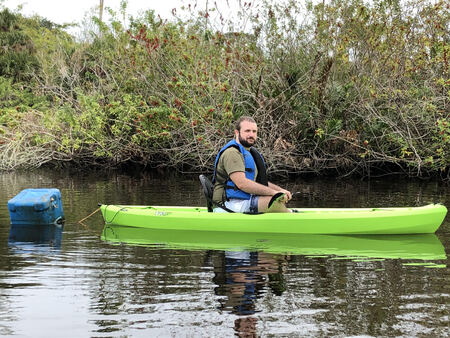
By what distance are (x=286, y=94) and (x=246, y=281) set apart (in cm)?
962

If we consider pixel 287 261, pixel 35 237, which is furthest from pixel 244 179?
pixel 35 237

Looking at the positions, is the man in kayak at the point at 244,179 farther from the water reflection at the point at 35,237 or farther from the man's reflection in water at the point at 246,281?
the water reflection at the point at 35,237

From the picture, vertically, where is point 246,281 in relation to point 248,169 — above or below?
below

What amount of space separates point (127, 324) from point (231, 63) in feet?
35.7

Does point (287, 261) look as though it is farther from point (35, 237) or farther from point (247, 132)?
point (35, 237)

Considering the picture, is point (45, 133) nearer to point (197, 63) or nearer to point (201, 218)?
point (197, 63)

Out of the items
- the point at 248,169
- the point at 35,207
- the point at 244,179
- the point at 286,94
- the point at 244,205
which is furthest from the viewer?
the point at 286,94

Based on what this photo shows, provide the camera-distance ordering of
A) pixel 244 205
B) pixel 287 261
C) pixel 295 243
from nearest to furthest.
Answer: pixel 287 261, pixel 295 243, pixel 244 205

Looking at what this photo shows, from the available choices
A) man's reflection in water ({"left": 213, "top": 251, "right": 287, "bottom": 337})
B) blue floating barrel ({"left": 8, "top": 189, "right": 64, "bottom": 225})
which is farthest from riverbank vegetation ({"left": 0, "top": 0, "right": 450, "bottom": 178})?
man's reflection in water ({"left": 213, "top": 251, "right": 287, "bottom": 337})

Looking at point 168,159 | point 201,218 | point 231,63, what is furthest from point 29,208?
point 168,159

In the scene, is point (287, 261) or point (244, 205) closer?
point (287, 261)

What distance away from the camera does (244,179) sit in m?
7.79

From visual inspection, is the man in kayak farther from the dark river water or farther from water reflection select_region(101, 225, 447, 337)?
the dark river water

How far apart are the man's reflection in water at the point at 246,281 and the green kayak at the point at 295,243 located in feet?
1.54
